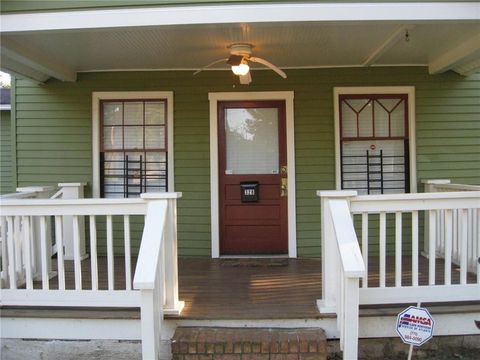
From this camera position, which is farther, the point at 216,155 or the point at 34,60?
the point at 216,155

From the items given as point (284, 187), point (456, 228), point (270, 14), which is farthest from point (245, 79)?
point (456, 228)

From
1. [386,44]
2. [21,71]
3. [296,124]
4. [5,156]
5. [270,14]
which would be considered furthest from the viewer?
[5,156]

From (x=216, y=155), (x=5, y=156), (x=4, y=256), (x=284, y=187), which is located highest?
(x=5, y=156)

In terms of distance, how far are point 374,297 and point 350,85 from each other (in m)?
2.76

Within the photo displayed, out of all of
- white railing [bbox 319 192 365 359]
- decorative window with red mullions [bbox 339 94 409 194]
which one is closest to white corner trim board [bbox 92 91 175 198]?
decorative window with red mullions [bbox 339 94 409 194]

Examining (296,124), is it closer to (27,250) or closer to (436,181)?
(436,181)

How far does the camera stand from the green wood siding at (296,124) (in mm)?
5184

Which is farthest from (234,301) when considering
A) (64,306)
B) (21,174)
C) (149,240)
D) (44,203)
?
(21,174)

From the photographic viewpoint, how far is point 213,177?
521cm

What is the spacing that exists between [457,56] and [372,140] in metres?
1.23

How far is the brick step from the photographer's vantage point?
2945 millimetres

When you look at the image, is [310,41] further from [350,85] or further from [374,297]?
[374,297]

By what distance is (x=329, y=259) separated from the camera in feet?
10.6

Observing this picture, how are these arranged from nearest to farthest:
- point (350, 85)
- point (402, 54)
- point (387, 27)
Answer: point (387, 27), point (402, 54), point (350, 85)
